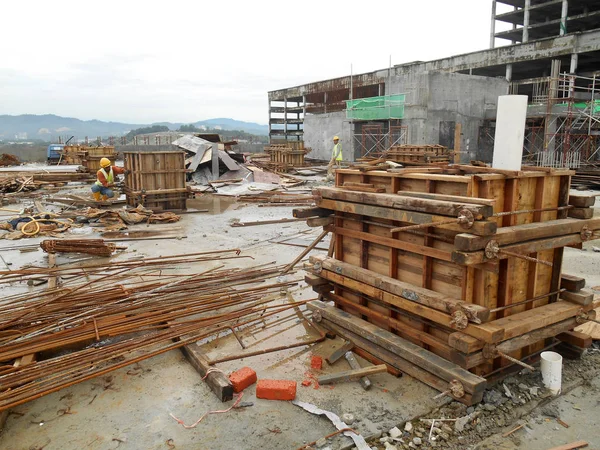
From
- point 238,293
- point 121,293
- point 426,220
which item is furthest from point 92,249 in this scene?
point 426,220

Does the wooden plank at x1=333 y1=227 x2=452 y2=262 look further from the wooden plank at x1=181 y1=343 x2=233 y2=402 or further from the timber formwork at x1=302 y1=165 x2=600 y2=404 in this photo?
the wooden plank at x1=181 y1=343 x2=233 y2=402

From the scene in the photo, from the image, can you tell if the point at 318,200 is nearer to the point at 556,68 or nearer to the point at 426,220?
the point at 426,220

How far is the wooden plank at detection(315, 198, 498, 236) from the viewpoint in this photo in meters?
3.60

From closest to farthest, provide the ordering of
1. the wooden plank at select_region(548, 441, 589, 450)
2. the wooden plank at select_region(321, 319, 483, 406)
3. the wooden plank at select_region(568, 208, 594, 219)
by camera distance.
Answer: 1. the wooden plank at select_region(548, 441, 589, 450)
2. the wooden plank at select_region(321, 319, 483, 406)
3. the wooden plank at select_region(568, 208, 594, 219)

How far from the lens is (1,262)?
8.75 meters

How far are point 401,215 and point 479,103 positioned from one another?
95.6 feet

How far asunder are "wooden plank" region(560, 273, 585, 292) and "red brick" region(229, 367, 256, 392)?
338cm

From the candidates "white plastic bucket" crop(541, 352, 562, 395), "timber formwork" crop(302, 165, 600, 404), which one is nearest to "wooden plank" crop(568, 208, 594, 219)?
"timber formwork" crop(302, 165, 600, 404)

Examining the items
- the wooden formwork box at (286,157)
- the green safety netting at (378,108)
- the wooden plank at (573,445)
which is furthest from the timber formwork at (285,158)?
the wooden plank at (573,445)

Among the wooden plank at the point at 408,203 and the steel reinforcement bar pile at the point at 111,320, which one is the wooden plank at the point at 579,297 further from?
the steel reinforcement bar pile at the point at 111,320

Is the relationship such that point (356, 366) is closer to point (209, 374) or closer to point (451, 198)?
point (209, 374)

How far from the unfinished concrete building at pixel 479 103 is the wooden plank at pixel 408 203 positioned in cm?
1895

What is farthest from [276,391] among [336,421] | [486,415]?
[486,415]

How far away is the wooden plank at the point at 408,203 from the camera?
143 inches
